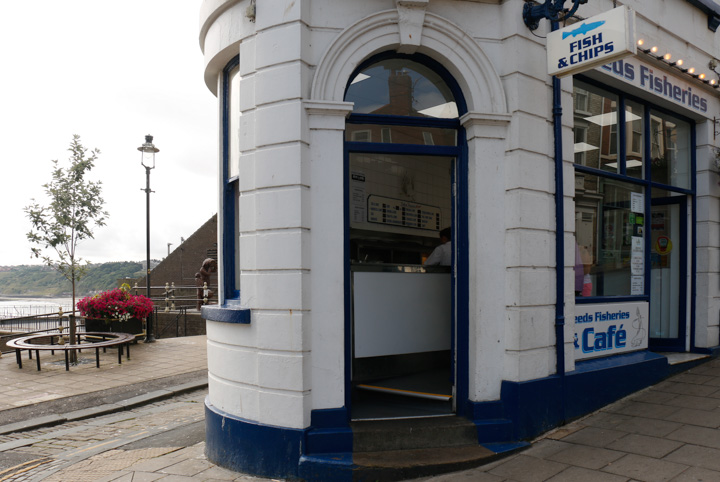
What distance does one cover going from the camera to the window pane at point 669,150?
7.66 m

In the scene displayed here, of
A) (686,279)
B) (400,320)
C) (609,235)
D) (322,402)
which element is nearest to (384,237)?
(400,320)

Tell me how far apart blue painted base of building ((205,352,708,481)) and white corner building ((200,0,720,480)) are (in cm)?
2

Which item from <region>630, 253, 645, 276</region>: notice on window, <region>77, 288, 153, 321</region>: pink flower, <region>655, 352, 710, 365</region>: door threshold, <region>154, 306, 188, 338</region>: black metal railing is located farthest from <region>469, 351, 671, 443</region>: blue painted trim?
<region>154, 306, 188, 338</region>: black metal railing

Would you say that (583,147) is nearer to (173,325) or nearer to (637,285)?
(637,285)

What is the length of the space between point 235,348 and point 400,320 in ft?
5.61

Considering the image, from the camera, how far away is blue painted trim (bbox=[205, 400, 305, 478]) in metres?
4.53

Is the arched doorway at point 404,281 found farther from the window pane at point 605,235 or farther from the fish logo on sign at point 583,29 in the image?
the window pane at point 605,235

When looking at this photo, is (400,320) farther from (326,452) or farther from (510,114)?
(510,114)

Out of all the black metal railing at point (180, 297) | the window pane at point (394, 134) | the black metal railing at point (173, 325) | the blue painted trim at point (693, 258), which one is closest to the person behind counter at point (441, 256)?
the window pane at point (394, 134)

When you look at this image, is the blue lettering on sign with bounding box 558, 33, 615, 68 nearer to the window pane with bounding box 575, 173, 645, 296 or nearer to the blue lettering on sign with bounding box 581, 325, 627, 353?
the window pane with bounding box 575, 173, 645, 296

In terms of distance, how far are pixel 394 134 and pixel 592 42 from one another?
6.47 ft

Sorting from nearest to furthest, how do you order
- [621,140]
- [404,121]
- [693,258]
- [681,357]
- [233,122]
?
[404,121] < [233,122] < [621,140] < [681,357] < [693,258]

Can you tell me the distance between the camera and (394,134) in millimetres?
5109

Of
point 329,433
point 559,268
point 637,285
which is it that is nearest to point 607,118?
point 637,285
